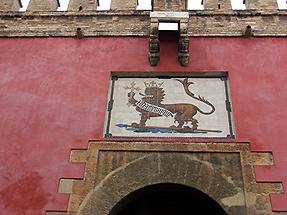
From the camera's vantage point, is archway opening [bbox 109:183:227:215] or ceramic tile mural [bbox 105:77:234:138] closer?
archway opening [bbox 109:183:227:215]

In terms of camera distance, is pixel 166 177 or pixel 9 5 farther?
pixel 9 5

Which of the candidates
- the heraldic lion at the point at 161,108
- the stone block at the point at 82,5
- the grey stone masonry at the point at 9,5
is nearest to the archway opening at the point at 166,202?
the heraldic lion at the point at 161,108

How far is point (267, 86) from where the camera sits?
7059 millimetres

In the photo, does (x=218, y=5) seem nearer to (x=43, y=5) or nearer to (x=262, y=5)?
(x=262, y=5)

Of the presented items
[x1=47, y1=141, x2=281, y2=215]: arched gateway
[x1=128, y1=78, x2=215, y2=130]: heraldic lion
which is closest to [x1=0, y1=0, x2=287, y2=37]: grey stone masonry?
[x1=128, y1=78, x2=215, y2=130]: heraldic lion

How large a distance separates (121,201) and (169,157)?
0.82 m

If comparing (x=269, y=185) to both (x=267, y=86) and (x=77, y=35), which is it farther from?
(x=77, y=35)

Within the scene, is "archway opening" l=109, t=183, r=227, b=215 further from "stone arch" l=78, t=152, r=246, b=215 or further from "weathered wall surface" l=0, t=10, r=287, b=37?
"weathered wall surface" l=0, t=10, r=287, b=37

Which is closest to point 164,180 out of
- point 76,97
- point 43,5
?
point 76,97

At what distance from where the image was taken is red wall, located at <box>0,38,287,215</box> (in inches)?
243

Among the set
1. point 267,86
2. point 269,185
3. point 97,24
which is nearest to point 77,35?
point 97,24

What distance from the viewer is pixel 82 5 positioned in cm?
843

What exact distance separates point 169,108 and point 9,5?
3461 millimetres

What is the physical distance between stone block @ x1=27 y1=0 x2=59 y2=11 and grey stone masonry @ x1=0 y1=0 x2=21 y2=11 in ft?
0.84
